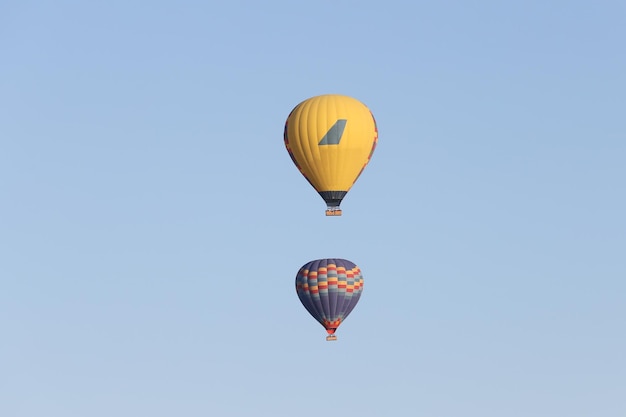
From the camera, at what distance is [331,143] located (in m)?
168

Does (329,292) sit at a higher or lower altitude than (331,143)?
lower

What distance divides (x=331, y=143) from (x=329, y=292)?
11110 millimetres

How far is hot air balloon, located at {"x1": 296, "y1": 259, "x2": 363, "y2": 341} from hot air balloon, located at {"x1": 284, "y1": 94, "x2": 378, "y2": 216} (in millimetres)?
5064

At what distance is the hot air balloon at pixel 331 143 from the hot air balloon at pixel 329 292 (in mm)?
5064

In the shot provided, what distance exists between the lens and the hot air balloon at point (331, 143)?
168250mm

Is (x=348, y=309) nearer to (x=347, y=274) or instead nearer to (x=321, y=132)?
(x=347, y=274)

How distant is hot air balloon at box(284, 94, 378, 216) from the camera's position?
552 feet

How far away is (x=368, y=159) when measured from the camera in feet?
561

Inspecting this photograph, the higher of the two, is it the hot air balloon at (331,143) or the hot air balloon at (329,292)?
the hot air balloon at (331,143)

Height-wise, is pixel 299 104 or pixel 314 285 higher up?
pixel 299 104

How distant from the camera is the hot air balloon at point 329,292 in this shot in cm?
17200

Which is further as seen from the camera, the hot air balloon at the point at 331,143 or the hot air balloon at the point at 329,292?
the hot air balloon at the point at 329,292

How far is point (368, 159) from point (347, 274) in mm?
8483

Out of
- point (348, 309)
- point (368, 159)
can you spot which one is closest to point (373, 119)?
point (368, 159)
